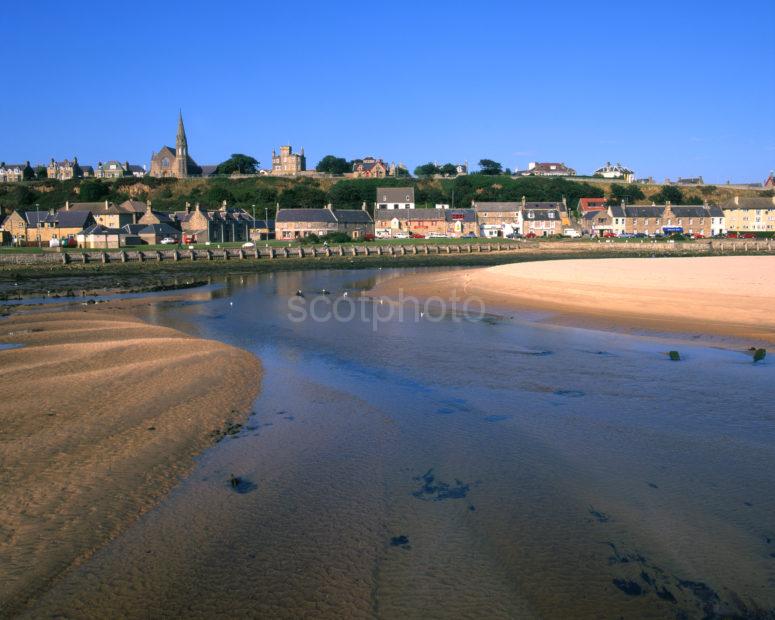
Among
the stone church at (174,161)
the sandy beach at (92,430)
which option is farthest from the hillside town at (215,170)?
the sandy beach at (92,430)

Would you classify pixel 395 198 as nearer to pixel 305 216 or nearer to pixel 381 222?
pixel 381 222

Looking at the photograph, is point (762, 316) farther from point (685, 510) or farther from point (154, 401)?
point (154, 401)

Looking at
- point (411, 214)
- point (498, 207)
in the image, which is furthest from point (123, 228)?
point (498, 207)

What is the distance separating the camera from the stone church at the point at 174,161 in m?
133

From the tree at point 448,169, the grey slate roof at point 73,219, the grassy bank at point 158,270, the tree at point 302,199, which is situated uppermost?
the tree at point 448,169

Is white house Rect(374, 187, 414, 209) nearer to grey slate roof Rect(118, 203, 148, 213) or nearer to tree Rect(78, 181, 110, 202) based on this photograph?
grey slate roof Rect(118, 203, 148, 213)

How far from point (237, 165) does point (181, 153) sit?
1193 centimetres

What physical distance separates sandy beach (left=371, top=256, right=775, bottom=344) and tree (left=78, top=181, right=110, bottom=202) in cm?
8445

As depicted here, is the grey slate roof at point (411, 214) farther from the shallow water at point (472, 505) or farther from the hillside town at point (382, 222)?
the shallow water at point (472, 505)

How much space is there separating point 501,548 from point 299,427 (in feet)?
14.4

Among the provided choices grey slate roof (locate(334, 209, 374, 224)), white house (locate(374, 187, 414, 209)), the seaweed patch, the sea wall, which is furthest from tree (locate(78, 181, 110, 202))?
the seaweed patch

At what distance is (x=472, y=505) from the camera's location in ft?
22.6

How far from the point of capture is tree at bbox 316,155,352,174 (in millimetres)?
140000

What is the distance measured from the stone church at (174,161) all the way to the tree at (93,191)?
23.3 metres
